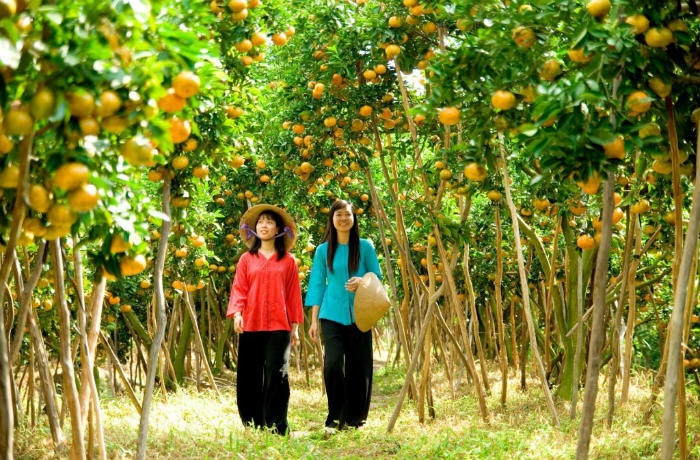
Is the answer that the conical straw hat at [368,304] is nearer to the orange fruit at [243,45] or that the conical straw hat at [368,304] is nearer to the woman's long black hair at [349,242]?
the woman's long black hair at [349,242]

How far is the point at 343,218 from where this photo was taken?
5.04 metres

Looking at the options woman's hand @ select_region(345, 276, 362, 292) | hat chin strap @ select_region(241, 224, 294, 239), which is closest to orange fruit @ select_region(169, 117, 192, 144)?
woman's hand @ select_region(345, 276, 362, 292)

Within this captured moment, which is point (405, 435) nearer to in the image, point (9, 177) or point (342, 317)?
point (342, 317)

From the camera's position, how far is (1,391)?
67.3 inches

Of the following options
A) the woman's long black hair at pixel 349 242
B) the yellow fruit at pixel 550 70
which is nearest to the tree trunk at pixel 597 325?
the yellow fruit at pixel 550 70

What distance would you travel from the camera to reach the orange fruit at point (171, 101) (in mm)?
1675

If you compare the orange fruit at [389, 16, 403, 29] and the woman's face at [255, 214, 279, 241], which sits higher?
the orange fruit at [389, 16, 403, 29]

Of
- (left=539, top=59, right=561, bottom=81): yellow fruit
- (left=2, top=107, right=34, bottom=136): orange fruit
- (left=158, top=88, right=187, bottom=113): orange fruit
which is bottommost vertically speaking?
(left=2, top=107, right=34, bottom=136): orange fruit

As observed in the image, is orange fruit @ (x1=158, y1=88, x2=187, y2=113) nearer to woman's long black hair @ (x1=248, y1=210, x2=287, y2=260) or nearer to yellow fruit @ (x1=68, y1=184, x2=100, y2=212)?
yellow fruit @ (x1=68, y1=184, x2=100, y2=212)

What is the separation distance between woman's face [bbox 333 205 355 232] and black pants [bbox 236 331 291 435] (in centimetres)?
83

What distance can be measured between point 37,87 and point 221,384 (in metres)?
7.85

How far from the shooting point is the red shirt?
4828 mm

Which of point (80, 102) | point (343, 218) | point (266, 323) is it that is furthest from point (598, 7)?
point (266, 323)

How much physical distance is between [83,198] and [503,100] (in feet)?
4.54
